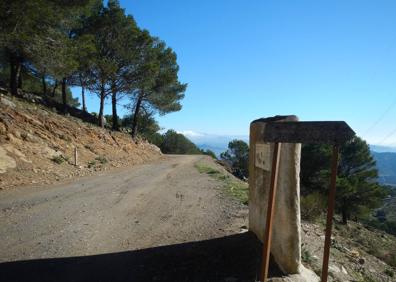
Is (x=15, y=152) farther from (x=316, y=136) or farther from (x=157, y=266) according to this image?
(x=316, y=136)

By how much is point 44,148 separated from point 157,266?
42.4 ft

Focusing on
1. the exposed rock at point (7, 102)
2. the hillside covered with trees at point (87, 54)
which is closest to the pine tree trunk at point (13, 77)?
the hillside covered with trees at point (87, 54)

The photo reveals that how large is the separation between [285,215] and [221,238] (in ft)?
6.47

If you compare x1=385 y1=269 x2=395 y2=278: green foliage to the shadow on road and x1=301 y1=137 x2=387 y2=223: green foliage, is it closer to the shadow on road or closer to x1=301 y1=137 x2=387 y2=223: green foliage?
the shadow on road

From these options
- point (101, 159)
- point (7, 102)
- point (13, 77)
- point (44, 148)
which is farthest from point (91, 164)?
point (13, 77)

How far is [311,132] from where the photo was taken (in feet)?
14.0

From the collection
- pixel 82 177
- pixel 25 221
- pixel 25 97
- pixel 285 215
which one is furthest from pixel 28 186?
pixel 25 97

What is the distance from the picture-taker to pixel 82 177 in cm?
1633

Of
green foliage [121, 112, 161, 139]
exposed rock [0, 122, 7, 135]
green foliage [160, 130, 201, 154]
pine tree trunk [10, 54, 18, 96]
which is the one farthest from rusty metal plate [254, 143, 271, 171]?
green foliage [160, 130, 201, 154]

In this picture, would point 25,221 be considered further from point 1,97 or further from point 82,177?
point 1,97

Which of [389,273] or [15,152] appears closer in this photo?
[389,273]

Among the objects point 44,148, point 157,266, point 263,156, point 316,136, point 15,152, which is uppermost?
point 316,136

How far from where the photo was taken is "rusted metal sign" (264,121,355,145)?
4.16m

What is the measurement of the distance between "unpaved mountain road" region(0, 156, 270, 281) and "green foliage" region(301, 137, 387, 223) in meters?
17.7
